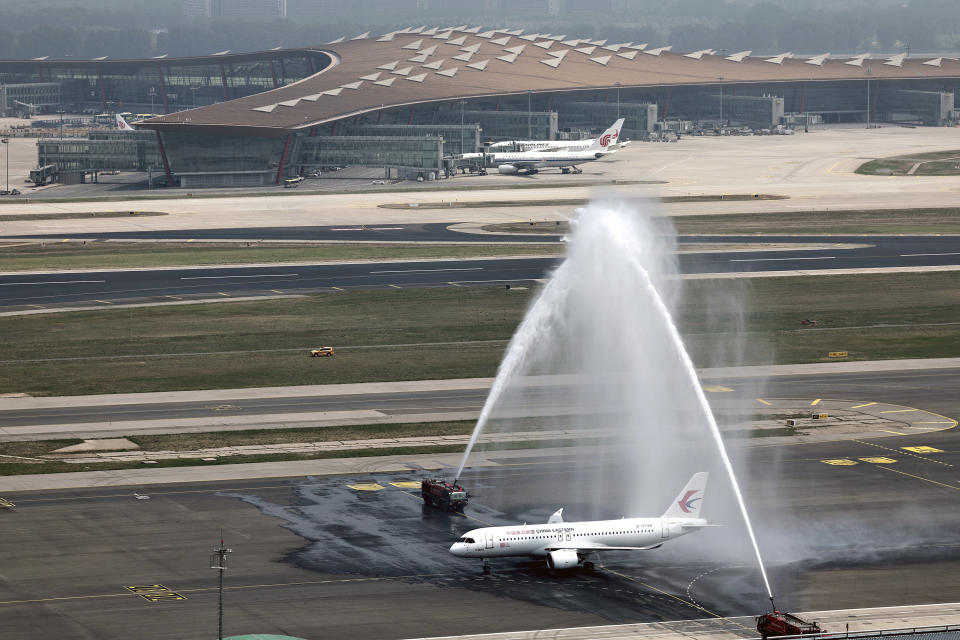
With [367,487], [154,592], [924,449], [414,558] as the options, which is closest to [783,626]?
[414,558]

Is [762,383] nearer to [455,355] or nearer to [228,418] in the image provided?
[455,355]

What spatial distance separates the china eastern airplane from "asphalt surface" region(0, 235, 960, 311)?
3321 inches

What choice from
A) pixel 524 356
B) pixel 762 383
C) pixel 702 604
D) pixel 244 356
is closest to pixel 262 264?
pixel 244 356

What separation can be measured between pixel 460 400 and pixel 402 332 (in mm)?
25045

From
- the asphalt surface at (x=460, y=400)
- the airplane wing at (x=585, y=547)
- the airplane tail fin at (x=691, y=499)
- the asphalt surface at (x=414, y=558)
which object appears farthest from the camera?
the asphalt surface at (x=460, y=400)

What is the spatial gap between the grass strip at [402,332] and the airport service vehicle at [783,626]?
186 ft

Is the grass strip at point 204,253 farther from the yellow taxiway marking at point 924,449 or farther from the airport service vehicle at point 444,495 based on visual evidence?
the airport service vehicle at point 444,495

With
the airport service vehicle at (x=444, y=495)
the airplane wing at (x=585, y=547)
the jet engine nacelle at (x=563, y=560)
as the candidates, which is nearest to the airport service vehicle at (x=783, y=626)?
the airplane wing at (x=585, y=547)

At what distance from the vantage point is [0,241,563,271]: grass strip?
16662 centimetres

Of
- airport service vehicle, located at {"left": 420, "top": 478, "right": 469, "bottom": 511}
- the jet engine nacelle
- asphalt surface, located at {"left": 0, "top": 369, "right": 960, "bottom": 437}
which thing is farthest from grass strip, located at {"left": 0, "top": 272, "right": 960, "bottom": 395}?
the jet engine nacelle

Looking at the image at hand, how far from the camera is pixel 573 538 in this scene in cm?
6581

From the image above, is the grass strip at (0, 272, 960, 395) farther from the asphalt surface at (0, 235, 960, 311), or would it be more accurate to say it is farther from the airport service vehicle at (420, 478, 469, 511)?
the airport service vehicle at (420, 478, 469, 511)

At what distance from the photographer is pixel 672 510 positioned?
2662 inches

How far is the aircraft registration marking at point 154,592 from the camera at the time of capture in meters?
61.7
